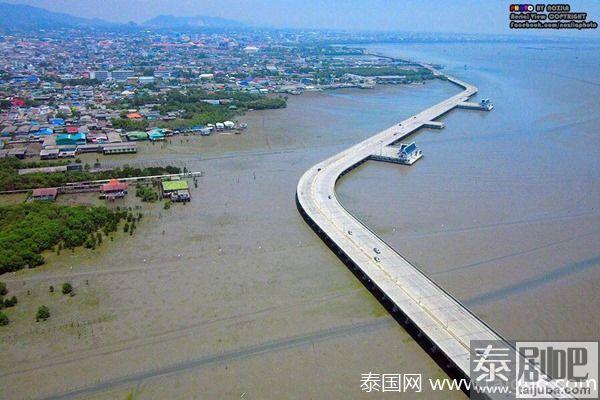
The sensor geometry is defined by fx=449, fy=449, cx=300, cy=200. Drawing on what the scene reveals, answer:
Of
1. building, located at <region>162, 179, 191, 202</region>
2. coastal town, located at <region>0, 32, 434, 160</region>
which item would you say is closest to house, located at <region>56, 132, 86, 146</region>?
coastal town, located at <region>0, 32, 434, 160</region>

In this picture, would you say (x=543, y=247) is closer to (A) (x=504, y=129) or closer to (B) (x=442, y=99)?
(A) (x=504, y=129)

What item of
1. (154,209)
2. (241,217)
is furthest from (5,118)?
(241,217)

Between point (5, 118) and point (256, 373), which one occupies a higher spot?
point (5, 118)

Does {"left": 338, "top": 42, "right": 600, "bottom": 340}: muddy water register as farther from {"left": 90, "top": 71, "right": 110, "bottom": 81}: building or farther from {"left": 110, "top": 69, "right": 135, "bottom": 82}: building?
{"left": 90, "top": 71, "right": 110, "bottom": 81}: building

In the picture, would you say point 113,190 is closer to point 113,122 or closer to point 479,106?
point 113,122

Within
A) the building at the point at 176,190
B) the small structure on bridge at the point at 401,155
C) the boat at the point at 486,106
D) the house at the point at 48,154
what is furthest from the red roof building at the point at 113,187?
the boat at the point at 486,106

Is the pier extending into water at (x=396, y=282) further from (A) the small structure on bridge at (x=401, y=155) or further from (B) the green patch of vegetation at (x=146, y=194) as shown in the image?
(B) the green patch of vegetation at (x=146, y=194)

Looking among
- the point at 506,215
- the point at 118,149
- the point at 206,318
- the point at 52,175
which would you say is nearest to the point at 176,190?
the point at 52,175
